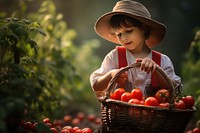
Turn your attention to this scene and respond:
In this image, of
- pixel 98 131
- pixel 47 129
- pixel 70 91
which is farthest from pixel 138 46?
pixel 70 91

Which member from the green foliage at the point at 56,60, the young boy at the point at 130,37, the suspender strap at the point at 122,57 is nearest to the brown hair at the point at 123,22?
the young boy at the point at 130,37

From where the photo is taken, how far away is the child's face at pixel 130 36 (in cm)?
376

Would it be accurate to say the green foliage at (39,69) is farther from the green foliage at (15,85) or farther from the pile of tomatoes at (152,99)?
the pile of tomatoes at (152,99)

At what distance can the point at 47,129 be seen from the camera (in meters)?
2.90

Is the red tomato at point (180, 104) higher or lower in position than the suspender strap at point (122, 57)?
lower

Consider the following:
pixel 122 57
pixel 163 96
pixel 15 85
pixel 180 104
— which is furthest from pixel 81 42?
pixel 15 85

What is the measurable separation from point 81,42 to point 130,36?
827 centimetres

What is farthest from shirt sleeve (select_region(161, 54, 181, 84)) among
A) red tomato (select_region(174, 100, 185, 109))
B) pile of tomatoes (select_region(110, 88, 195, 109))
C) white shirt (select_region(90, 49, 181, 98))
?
red tomato (select_region(174, 100, 185, 109))

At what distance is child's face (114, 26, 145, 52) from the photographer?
3.76 m

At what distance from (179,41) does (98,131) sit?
688cm

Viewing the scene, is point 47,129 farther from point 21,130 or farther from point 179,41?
point 179,41

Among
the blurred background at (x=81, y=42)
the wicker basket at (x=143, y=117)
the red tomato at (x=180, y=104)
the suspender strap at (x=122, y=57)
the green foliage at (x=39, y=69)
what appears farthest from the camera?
the blurred background at (x=81, y=42)

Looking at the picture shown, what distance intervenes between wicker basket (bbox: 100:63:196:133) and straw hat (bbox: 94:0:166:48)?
2.37 feet

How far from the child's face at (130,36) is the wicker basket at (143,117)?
0.62 metres
